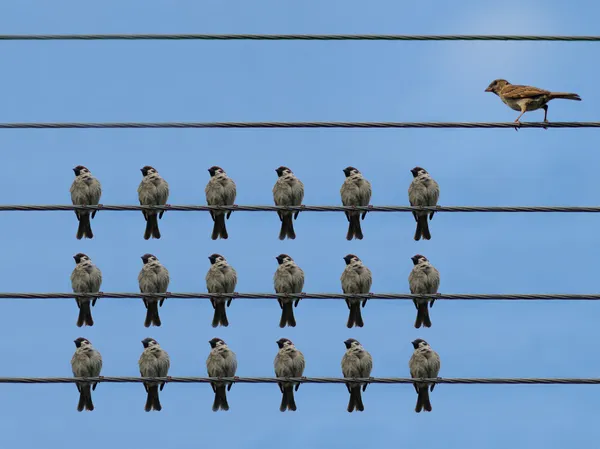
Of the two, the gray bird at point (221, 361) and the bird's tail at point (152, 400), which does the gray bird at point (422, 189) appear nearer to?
the gray bird at point (221, 361)

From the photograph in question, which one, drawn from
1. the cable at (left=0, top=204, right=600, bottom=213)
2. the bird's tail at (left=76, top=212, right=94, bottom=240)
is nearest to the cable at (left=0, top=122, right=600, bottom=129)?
the cable at (left=0, top=204, right=600, bottom=213)

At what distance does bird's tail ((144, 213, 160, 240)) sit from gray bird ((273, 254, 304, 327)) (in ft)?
5.82

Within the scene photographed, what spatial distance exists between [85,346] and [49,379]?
5080 millimetres

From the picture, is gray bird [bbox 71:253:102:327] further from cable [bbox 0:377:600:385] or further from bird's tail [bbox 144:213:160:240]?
cable [bbox 0:377:600:385]

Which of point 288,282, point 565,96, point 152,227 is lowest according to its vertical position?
point 288,282

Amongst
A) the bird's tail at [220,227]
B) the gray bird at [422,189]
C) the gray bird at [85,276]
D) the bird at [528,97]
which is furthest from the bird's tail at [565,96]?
the gray bird at [85,276]

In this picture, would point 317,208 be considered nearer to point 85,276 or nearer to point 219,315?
point 219,315

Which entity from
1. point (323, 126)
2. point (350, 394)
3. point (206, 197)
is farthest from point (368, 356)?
point (323, 126)

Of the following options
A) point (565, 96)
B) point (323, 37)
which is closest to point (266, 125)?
point (323, 37)

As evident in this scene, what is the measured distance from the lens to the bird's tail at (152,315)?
99.3ft

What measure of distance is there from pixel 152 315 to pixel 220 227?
4.78 ft

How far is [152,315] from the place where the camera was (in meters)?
30.3

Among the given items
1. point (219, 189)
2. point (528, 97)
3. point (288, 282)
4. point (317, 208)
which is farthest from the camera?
point (219, 189)

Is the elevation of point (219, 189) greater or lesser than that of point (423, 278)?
greater
